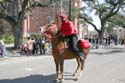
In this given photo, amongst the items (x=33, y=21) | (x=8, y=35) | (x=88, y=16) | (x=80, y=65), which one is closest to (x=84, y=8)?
(x=88, y=16)

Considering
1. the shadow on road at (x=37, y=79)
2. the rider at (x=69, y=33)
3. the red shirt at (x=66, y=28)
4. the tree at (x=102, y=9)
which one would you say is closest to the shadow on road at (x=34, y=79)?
the shadow on road at (x=37, y=79)

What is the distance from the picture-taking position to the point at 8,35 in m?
69.7

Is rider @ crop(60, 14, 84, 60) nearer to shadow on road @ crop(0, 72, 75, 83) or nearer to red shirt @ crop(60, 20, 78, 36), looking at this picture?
red shirt @ crop(60, 20, 78, 36)

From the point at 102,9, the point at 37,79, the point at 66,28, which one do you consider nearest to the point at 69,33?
the point at 66,28

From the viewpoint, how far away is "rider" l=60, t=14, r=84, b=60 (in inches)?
→ 539

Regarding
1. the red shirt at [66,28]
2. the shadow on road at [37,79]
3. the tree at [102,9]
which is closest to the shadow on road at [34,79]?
the shadow on road at [37,79]

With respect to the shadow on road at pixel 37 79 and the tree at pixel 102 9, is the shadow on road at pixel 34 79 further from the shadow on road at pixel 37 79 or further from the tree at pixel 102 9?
the tree at pixel 102 9

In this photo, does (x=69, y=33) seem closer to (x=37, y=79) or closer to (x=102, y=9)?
(x=37, y=79)

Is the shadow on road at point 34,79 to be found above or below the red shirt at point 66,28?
below

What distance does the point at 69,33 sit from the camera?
13.8m

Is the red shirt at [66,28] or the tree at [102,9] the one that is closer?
the red shirt at [66,28]

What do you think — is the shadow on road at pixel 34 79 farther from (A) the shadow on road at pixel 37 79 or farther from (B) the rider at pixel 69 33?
(B) the rider at pixel 69 33

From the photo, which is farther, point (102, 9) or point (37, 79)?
point (102, 9)

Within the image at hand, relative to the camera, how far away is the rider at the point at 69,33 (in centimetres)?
1370
